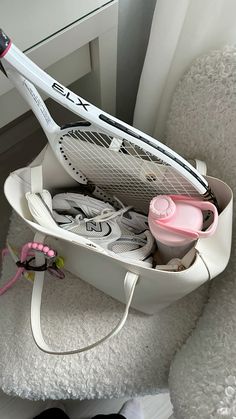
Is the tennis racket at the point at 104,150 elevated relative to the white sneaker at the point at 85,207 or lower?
elevated

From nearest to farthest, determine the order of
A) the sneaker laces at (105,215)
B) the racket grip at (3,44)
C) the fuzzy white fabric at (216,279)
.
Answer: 1. the racket grip at (3,44)
2. the fuzzy white fabric at (216,279)
3. the sneaker laces at (105,215)

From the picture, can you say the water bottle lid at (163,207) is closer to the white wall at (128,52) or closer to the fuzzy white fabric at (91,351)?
the fuzzy white fabric at (91,351)

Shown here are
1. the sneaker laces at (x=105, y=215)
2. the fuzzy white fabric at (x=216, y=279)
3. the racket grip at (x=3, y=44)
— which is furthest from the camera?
the sneaker laces at (x=105, y=215)

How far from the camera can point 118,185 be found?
757 mm

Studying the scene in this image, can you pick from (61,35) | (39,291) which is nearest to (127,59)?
(61,35)

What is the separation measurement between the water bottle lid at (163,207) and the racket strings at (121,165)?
0.03 m

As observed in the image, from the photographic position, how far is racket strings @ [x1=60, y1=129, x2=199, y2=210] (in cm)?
67

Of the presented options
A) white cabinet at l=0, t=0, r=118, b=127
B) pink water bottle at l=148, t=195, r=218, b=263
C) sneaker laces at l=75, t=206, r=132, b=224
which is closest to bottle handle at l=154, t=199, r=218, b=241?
pink water bottle at l=148, t=195, r=218, b=263

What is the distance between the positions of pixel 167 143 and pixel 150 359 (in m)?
0.35

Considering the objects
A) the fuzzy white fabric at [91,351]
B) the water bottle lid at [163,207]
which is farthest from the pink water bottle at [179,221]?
the fuzzy white fabric at [91,351]

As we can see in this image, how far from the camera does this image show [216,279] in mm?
749

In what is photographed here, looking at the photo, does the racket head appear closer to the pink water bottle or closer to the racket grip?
the pink water bottle

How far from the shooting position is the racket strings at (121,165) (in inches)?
26.4

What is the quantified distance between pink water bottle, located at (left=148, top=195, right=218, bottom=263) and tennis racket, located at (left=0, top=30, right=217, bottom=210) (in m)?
0.02
